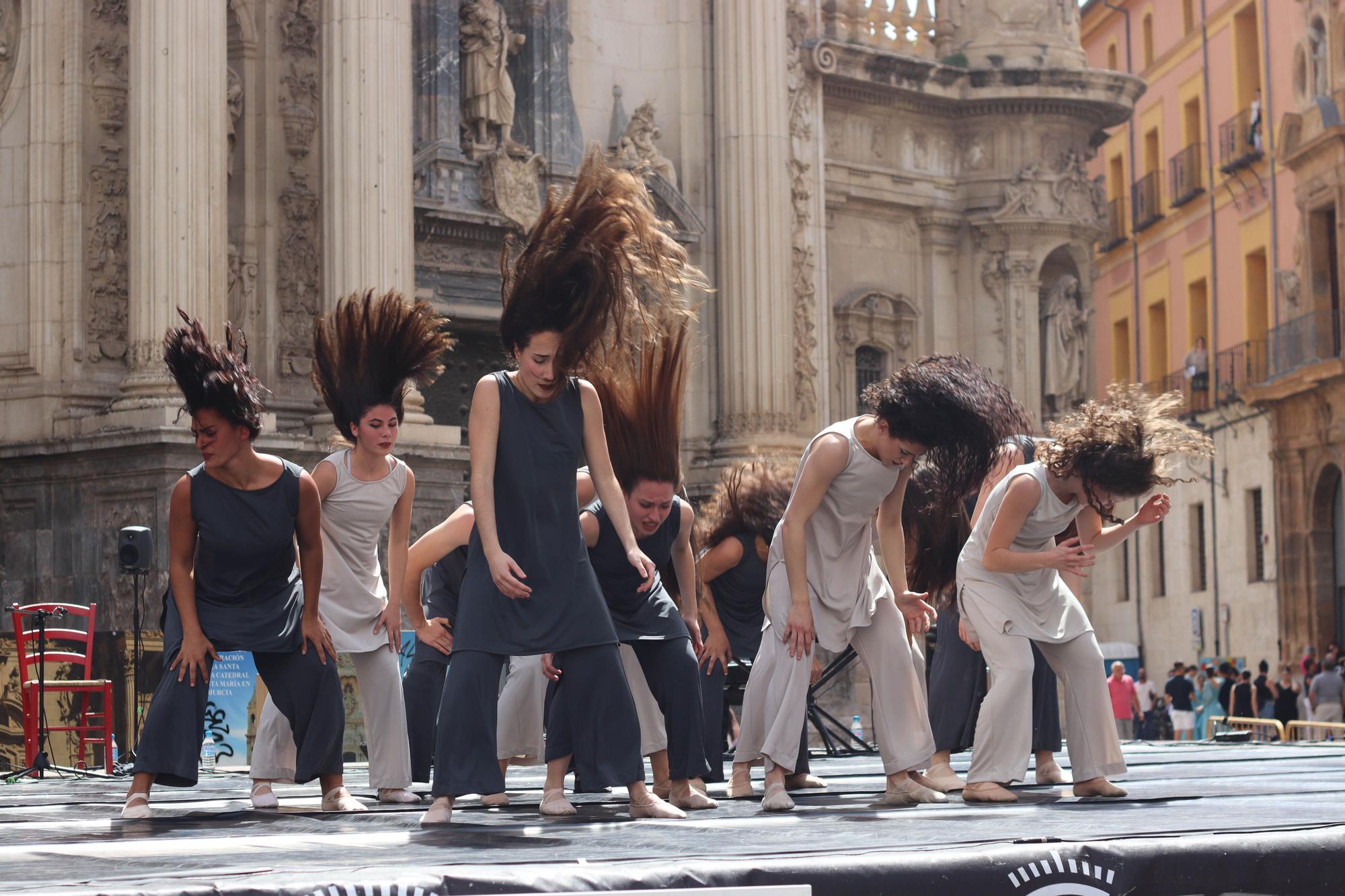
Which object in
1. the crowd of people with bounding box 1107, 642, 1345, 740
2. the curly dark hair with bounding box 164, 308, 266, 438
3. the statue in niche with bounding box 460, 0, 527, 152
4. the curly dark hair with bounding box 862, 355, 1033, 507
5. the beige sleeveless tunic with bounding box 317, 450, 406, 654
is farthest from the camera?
the crowd of people with bounding box 1107, 642, 1345, 740

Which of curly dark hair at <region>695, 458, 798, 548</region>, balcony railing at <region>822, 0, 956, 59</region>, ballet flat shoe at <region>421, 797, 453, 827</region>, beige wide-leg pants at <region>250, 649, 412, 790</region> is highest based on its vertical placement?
balcony railing at <region>822, 0, 956, 59</region>

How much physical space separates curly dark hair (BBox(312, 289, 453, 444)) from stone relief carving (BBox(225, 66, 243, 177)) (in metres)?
13.0

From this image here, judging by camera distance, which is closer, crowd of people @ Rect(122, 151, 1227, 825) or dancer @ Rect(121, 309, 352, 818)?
crowd of people @ Rect(122, 151, 1227, 825)

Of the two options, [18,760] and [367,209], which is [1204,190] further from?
[18,760]

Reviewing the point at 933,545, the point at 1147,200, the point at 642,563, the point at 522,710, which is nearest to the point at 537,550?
the point at 642,563

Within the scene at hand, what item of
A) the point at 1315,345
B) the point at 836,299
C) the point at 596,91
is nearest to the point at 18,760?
the point at 596,91

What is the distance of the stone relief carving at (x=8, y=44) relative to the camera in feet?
68.3

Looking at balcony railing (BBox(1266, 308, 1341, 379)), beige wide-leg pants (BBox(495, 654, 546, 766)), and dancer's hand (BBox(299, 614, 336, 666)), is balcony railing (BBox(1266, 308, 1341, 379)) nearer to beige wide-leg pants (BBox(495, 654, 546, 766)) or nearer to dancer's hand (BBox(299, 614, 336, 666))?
beige wide-leg pants (BBox(495, 654, 546, 766))

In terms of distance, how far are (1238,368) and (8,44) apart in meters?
28.5

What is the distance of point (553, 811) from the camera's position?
813cm

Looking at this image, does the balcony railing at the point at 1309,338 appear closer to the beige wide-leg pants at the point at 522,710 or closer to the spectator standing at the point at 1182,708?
the spectator standing at the point at 1182,708

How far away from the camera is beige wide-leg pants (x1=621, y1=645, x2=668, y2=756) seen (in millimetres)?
9766

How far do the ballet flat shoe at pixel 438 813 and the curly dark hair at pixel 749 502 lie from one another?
3.84 m

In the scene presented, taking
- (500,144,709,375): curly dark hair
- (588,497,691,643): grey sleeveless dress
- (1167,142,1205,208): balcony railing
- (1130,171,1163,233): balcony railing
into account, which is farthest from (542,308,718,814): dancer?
(1130,171,1163,233): balcony railing
